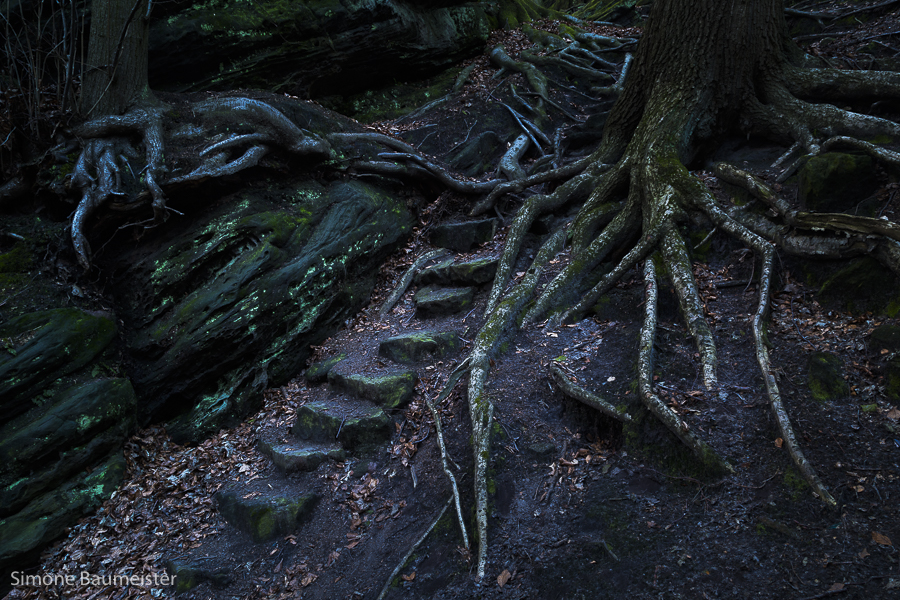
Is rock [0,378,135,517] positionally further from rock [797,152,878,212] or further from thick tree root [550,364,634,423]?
rock [797,152,878,212]

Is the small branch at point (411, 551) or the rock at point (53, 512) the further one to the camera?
the rock at point (53, 512)

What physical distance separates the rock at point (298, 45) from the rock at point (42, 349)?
19.5 ft

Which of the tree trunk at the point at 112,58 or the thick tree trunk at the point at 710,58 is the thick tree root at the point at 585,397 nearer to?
the thick tree trunk at the point at 710,58

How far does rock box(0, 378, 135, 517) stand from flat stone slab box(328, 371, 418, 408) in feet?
9.95

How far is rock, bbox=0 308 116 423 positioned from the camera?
566cm

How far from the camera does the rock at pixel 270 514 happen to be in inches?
201

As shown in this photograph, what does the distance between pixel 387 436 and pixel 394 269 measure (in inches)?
157

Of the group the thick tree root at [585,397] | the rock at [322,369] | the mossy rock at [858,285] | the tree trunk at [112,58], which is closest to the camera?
the mossy rock at [858,285]

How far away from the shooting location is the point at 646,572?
3.30 m

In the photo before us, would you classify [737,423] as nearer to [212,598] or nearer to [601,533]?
[601,533]

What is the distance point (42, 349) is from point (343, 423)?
12.8 feet

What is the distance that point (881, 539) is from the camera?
2.89 m

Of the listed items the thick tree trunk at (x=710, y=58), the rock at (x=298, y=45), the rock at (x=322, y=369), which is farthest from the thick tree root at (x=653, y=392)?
the rock at (x=298, y=45)

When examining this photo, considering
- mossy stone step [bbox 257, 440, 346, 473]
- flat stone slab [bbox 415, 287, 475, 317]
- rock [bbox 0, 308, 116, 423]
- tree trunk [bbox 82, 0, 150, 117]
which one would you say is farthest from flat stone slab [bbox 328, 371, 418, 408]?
tree trunk [bbox 82, 0, 150, 117]
